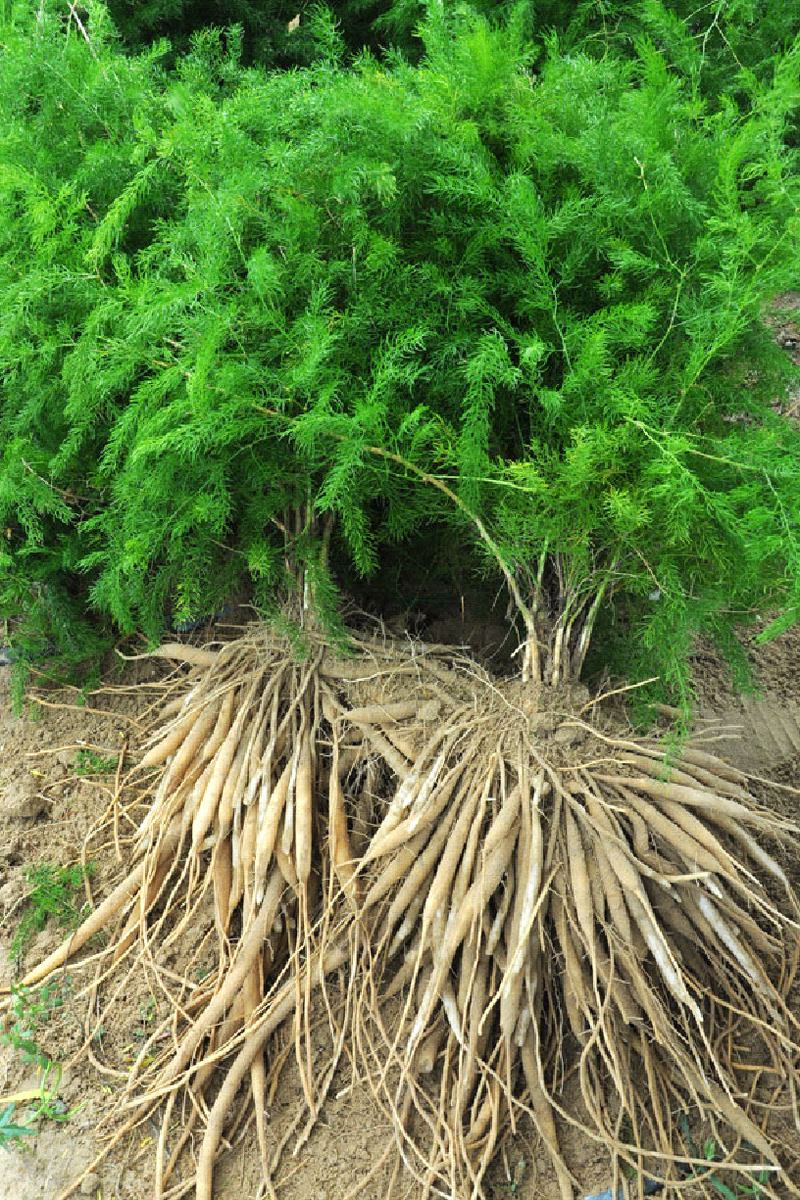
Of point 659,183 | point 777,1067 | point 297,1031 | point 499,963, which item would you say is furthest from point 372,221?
point 777,1067

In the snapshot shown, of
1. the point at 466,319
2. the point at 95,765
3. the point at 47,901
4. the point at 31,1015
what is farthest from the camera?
the point at 95,765

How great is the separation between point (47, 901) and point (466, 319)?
5.91ft

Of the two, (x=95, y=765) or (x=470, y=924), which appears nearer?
(x=470, y=924)

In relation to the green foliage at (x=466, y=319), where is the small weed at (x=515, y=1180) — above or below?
below

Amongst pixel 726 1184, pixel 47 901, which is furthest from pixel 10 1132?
pixel 726 1184

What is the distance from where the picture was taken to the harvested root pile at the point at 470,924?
2.08 metres

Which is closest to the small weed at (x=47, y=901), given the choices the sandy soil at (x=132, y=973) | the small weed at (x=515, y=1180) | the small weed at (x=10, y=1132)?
the sandy soil at (x=132, y=973)

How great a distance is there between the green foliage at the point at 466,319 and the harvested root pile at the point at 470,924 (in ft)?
1.02

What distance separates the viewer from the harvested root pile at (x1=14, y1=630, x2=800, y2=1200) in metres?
2.08

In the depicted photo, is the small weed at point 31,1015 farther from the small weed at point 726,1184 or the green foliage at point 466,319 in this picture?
the small weed at point 726,1184

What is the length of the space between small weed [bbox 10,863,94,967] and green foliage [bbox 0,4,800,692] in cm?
92

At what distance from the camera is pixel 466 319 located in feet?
6.67

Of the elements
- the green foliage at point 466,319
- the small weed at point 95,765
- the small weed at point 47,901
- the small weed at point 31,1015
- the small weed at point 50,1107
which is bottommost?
the small weed at point 50,1107

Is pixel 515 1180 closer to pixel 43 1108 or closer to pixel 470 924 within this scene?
pixel 470 924
